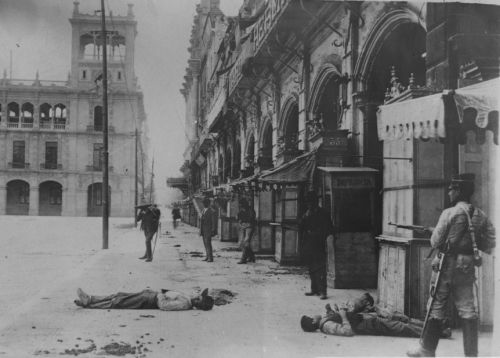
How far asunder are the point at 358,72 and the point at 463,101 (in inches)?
241

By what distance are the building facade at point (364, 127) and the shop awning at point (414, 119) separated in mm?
18

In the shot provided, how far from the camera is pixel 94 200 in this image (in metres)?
56.6

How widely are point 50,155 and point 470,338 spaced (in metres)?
56.4

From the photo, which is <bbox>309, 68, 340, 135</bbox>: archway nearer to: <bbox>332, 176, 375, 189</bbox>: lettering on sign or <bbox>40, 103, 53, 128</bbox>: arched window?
<bbox>332, 176, 375, 189</bbox>: lettering on sign

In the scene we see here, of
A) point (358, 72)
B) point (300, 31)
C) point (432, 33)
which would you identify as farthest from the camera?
point (300, 31)

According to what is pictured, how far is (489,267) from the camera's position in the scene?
643 centimetres

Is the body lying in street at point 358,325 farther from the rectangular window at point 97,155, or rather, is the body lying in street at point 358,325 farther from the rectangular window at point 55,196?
the rectangular window at point 55,196

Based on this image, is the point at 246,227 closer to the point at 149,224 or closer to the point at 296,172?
the point at 149,224

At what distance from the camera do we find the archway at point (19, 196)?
56906mm

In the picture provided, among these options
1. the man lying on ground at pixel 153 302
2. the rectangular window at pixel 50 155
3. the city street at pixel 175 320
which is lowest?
the city street at pixel 175 320

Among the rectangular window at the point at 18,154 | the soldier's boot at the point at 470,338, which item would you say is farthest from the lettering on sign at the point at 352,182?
the rectangular window at the point at 18,154

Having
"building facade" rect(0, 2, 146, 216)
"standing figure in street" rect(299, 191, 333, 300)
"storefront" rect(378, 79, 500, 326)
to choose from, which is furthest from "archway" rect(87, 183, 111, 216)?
"storefront" rect(378, 79, 500, 326)

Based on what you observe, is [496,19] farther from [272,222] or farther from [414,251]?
[272,222]

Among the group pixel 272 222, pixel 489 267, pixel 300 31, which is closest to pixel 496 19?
pixel 489 267
